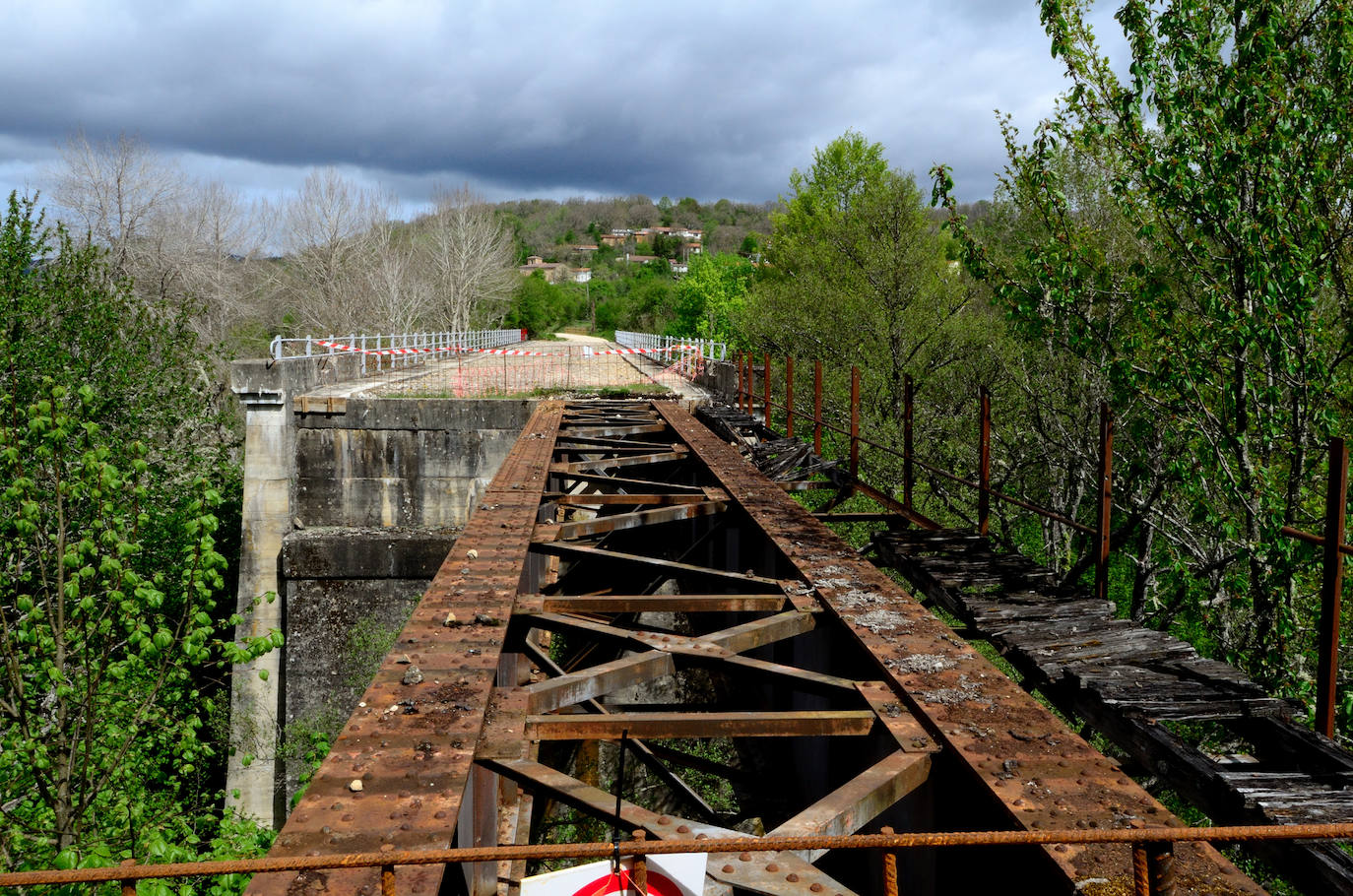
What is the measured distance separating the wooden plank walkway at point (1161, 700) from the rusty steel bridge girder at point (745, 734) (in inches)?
19.5

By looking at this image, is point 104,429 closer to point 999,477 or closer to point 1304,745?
point 999,477

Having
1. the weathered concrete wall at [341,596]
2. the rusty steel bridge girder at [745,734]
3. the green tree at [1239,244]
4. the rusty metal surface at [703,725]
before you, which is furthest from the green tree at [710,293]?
the rusty metal surface at [703,725]

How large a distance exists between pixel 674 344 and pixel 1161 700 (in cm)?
4396

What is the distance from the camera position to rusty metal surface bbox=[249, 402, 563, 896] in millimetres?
2182

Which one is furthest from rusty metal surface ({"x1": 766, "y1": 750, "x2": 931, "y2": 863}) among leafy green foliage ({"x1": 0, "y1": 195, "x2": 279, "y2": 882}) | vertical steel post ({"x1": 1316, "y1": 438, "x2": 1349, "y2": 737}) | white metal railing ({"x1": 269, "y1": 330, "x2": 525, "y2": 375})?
white metal railing ({"x1": 269, "y1": 330, "x2": 525, "y2": 375})

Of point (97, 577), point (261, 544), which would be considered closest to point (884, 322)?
point (261, 544)

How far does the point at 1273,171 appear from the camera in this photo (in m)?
7.77

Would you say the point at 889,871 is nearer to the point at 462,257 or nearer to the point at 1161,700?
the point at 1161,700

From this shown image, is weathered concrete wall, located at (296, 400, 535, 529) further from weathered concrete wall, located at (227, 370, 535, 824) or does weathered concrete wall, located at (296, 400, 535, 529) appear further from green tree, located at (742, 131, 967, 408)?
green tree, located at (742, 131, 967, 408)

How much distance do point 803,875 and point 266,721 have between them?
20451 mm

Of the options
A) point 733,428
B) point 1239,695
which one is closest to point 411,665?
point 1239,695

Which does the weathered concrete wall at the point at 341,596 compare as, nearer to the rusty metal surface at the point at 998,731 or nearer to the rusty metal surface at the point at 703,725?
the rusty metal surface at the point at 998,731

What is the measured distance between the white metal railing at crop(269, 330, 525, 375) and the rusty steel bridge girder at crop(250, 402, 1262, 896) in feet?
50.8

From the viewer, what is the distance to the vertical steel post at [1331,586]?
357cm
